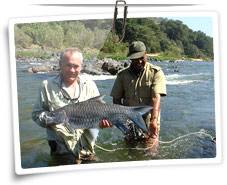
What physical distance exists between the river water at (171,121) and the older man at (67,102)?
0.01 m

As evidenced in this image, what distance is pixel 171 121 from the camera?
1.12 metres

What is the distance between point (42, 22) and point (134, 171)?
330mm

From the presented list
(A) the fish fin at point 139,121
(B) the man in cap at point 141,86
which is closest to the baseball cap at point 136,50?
(B) the man in cap at point 141,86

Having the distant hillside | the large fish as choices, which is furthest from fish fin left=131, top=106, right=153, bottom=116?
the distant hillside

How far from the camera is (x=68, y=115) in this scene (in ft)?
3.63

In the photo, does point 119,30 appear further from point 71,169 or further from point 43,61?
point 71,169

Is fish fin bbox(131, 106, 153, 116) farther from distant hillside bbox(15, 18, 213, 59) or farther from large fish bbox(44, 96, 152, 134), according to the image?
distant hillside bbox(15, 18, 213, 59)

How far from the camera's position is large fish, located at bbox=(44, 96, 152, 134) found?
1107mm

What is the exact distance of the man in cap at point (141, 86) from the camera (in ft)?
3.64

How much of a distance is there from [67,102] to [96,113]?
58mm

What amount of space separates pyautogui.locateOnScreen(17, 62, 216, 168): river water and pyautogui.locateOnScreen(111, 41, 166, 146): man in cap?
0.04 ft

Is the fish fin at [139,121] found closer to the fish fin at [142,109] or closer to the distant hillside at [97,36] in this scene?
the fish fin at [142,109]

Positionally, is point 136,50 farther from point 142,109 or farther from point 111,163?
point 111,163
